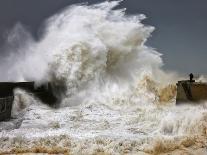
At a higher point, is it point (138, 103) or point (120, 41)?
point (120, 41)

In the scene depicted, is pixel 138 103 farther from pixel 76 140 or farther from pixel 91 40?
pixel 76 140

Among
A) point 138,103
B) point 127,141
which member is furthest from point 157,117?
point 138,103

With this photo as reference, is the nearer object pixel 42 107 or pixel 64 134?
pixel 64 134

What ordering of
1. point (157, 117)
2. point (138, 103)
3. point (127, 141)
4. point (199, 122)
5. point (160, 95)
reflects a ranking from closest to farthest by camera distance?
point (127, 141) → point (199, 122) → point (157, 117) → point (138, 103) → point (160, 95)

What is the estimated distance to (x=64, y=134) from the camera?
12.5 metres

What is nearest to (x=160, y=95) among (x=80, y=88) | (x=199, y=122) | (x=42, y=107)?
(x=80, y=88)

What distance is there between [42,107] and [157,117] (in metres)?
5.79

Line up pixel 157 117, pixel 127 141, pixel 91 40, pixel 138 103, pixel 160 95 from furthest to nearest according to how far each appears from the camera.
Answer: pixel 91 40 → pixel 160 95 → pixel 138 103 → pixel 157 117 → pixel 127 141

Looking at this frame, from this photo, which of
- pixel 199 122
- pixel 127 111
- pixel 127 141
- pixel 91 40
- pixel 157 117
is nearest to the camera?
pixel 127 141

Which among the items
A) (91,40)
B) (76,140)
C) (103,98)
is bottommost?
(76,140)

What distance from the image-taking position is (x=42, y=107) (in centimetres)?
1855

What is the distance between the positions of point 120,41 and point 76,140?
13175 mm

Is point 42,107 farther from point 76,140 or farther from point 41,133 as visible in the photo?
point 76,140

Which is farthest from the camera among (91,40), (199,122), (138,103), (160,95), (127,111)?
(91,40)
